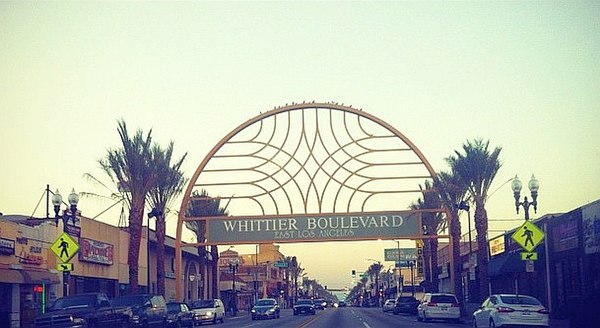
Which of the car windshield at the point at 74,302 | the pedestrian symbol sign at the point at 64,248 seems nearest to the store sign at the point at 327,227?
the pedestrian symbol sign at the point at 64,248

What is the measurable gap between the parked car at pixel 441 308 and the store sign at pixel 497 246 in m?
14.2

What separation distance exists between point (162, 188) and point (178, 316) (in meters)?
12.4

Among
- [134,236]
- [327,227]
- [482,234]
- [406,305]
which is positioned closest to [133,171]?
[134,236]

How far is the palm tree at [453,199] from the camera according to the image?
52.4 meters

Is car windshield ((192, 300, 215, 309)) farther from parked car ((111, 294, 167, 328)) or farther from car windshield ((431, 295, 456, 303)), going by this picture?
parked car ((111, 294, 167, 328))

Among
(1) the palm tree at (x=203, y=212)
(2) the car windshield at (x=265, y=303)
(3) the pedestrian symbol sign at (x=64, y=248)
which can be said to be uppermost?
(1) the palm tree at (x=203, y=212)

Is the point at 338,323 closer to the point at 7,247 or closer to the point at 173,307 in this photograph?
the point at 173,307

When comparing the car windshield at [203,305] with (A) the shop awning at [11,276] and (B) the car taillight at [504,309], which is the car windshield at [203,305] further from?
(B) the car taillight at [504,309]

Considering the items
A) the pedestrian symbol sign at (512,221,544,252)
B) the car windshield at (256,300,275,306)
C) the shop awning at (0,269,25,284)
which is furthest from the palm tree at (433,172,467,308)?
the shop awning at (0,269,25,284)

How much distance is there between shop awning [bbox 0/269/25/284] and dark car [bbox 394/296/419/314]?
35735 millimetres

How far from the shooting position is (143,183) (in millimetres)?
47344

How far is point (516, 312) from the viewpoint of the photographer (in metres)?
29.4

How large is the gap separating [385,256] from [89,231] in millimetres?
98261

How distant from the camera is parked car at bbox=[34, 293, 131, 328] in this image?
27.8m
